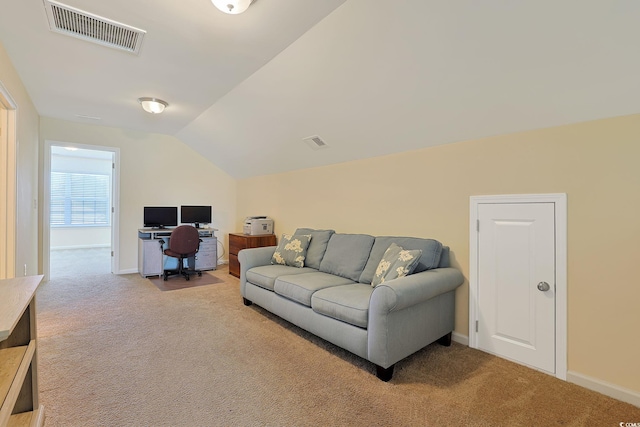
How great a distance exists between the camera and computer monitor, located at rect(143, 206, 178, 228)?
541 cm

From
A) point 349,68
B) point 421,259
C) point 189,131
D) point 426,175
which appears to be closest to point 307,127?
point 349,68

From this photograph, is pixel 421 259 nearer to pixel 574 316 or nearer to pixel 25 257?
pixel 574 316

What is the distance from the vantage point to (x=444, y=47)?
6.67 ft

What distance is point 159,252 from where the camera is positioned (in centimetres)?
522

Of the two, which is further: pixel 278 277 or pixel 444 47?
pixel 278 277

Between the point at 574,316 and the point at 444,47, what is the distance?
2073 mm

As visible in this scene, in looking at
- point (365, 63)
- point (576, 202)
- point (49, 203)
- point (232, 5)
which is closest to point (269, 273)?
point (365, 63)

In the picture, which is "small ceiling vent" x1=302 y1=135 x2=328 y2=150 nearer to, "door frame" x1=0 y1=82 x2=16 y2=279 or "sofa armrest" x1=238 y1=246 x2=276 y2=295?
"sofa armrest" x1=238 y1=246 x2=276 y2=295

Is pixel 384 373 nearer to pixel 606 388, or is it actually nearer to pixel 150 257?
pixel 606 388

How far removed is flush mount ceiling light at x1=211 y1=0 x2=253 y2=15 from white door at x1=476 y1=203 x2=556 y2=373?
2339 mm

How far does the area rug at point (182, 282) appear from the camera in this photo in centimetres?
455

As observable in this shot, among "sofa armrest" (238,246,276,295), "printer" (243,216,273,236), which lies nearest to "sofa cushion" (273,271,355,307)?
"sofa armrest" (238,246,276,295)

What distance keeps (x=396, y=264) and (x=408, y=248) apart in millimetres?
367

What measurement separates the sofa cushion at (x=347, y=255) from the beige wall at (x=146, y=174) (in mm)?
3668
